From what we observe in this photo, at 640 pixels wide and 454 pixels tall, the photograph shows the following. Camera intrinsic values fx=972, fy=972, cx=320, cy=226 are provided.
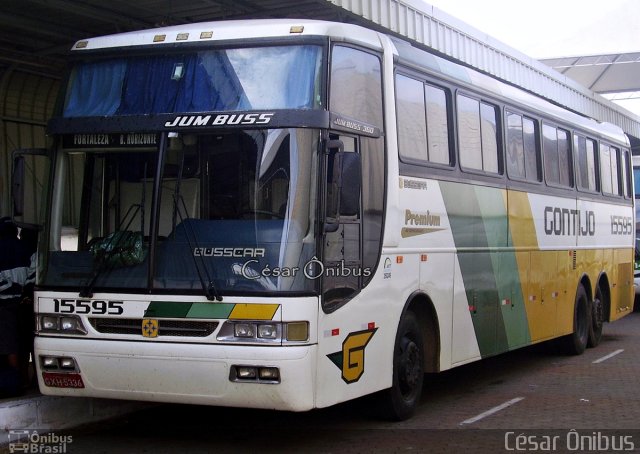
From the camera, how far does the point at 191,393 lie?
7367 mm

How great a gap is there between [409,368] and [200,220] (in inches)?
103

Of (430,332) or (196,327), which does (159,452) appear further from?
(430,332)

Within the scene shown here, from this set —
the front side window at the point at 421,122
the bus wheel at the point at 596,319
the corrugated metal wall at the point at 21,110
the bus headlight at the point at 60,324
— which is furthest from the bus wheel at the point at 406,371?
the corrugated metal wall at the point at 21,110

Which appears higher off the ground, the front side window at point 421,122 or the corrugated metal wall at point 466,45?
the corrugated metal wall at point 466,45

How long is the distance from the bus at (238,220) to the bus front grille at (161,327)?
0.02 m

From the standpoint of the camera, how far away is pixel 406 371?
8867 mm

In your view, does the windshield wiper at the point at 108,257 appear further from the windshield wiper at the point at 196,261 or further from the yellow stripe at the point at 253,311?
the yellow stripe at the point at 253,311

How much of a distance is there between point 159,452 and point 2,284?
2208 millimetres

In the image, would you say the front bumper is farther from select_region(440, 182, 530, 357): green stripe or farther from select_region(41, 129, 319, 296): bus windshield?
select_region(440, 182, 530, 357): green stripe

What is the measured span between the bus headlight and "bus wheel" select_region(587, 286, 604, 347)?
942 cm

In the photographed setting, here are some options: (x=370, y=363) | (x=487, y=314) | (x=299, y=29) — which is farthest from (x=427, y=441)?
(x=299, y=29)

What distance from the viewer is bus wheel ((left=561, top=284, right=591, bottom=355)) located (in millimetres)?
14227

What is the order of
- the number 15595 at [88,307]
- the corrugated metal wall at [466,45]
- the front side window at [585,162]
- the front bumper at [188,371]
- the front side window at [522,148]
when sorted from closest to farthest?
the front bumper at [188,371], the number 15595 at [88,307], the front side window at [522,148], the corrugated metal wall at [466,45], the front side window at [585,162]

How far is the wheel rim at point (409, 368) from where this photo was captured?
882 cm
